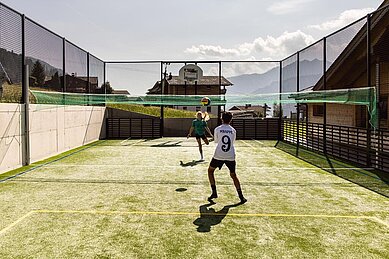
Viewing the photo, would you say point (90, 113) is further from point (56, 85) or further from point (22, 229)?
point (22, 229)

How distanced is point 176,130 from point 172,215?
19412 mm

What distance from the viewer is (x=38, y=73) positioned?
13914 mm

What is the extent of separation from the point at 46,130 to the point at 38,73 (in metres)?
2.40

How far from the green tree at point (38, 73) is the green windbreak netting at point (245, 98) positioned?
48 cm

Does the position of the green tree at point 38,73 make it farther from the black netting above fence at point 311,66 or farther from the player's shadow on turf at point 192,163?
the black netting above fence at point 311,66

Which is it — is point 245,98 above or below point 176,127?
above

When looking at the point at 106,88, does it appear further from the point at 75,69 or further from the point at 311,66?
the point at 311,66

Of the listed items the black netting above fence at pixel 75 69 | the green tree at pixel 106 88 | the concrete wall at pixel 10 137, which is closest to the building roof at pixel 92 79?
the black netting above fence at pixel 75 69

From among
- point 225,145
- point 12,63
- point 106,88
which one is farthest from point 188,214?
point 106,88

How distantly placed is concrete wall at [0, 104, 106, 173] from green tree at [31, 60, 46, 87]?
1049 mm

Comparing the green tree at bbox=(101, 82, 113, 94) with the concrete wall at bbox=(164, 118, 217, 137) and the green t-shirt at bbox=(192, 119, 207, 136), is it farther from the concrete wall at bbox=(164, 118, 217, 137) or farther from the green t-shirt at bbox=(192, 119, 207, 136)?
the green t-shirt at bbox=(192, 119, 207, 136)

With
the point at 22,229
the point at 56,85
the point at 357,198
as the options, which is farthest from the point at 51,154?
the point at 357,198

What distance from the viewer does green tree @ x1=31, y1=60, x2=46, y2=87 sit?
1350cm

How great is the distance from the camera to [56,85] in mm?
16125
